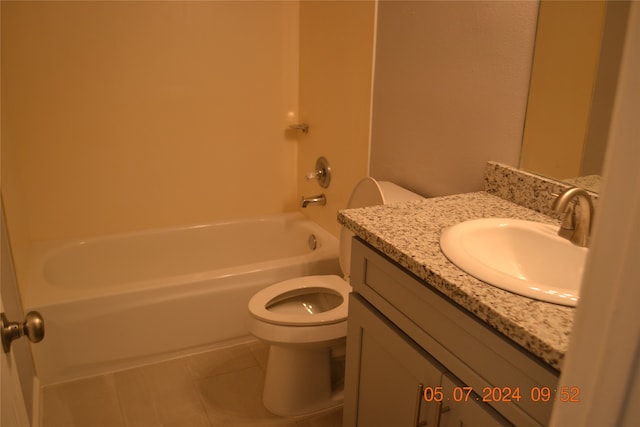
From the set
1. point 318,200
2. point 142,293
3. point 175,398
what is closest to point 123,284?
point 142,293

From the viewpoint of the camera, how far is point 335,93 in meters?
2.49

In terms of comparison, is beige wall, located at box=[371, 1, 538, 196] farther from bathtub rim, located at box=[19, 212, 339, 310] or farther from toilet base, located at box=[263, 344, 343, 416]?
toilet base, located at box=[263, 344, 343, 416]

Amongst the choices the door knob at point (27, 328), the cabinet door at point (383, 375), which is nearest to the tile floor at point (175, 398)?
the cabinet door at point (383, 375)

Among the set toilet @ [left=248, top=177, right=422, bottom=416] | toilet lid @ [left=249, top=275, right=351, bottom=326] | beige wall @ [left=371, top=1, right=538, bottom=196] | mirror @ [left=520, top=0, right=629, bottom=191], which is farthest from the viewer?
toilet lid @ [left=249, top=275, right=351, bottom=326]

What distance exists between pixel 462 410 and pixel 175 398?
4.55 feet

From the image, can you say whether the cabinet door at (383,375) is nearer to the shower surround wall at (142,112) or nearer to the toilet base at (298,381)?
the toilet base at (298,381)

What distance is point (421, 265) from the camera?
1.08 metres

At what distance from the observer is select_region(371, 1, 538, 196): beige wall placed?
1.51 m

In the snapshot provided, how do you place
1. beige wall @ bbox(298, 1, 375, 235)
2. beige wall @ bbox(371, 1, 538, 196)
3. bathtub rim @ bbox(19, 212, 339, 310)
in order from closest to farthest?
beige wall @ bbox(371, 1, 538, 196)
bathtub rim @ bbox(19, 212, 339, 310)
beige wall @ bbox(298, 1, 375, 235)

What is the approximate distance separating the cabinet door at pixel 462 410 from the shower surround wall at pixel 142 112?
5.98 feet

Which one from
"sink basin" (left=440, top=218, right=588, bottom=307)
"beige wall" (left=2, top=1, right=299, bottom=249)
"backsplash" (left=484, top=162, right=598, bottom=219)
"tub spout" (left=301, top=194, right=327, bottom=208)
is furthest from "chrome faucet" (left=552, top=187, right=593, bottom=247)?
"beige wall" (left=2, top=1, right=299, bottom=249)

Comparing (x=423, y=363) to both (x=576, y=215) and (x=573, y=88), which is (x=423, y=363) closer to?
(x=576, y=215)

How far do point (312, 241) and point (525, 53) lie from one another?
1.58 metres

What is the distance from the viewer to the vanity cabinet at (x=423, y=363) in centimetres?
90
